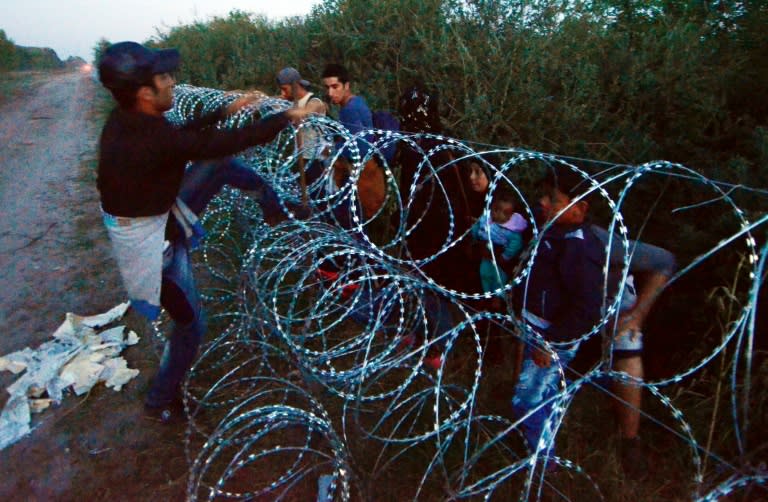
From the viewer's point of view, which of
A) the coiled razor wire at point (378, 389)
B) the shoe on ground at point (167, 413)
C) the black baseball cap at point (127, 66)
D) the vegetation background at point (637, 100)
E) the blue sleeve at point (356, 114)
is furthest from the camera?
the blue sleeve at point (356, 114)

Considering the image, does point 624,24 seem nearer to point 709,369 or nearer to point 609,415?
point 709,369

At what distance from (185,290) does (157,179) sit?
0.67m

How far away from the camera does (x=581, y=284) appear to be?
2.38 meters

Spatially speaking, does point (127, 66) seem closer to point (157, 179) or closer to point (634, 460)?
point (157, 179)

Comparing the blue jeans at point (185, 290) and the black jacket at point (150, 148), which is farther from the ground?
the black jacket at point (150, 148)

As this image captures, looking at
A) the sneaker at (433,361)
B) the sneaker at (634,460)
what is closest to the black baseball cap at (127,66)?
the sneaker at (433,361)

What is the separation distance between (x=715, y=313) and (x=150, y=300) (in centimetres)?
320

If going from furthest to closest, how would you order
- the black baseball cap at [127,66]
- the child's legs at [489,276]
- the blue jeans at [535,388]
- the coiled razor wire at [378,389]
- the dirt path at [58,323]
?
the child's legs at [489,276] < the dirt path at [58,323] < the blue jeans at [535,388] < the coiled razor wire at [378,389] < the black baseball cap at [127,66]

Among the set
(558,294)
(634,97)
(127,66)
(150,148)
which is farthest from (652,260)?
(634,97)

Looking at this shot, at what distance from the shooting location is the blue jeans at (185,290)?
9.41 ft

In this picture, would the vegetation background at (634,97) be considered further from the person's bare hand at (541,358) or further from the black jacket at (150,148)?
the black jacket at (150,148)

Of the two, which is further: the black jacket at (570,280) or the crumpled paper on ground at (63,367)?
the crumpled paper on ground at (63,367)

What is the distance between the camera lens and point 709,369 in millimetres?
3227

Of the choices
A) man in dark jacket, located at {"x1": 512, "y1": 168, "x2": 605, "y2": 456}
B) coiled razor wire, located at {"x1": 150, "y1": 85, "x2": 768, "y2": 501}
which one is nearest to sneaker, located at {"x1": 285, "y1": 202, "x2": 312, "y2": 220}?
coiled razor wire, located at {"x1": 150, "y1": 85, "x2": 768, "y2": 501}
